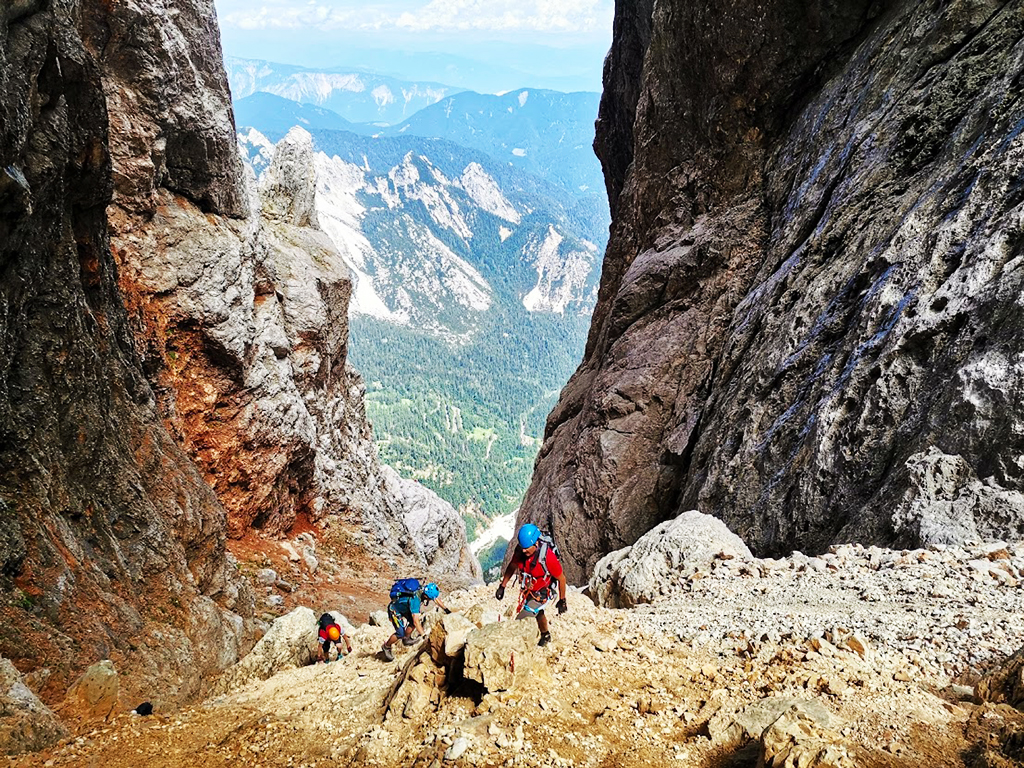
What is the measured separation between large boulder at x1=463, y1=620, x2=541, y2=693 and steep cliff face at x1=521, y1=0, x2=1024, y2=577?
7602mm

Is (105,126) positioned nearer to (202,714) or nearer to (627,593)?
(202,714)

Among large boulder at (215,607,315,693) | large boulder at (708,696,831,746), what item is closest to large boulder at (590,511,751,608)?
large boulder at (708,696,831,746)

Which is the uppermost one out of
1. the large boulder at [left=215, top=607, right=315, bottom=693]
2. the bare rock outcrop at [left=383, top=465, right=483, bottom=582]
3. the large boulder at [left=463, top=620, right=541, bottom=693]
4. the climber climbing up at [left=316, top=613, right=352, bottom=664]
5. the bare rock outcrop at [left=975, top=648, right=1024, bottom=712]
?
the bare rock outcrop at [left=975, top=648, right=1024, bottom=712]

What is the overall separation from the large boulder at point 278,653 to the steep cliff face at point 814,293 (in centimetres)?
1085

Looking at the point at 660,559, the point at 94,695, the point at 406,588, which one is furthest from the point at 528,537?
the point at 94,695

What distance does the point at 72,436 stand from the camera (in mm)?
11570

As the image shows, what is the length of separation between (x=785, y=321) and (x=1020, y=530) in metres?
9.14

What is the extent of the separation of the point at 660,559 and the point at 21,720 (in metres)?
11.0

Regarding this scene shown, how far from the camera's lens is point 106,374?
13.6 meters

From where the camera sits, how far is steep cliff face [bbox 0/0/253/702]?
9.35 meters

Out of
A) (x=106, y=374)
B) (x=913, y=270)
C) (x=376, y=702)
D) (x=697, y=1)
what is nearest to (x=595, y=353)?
(x=697, y=1)

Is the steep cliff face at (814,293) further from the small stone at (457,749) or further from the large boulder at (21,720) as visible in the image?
the large boulder at (21,720)

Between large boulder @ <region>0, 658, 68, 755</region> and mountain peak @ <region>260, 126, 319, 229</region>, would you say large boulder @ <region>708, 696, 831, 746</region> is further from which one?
mountain peak @ <region>260, 126, 319, 229</region>

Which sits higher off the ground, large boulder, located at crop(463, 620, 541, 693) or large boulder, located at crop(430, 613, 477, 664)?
large boulder, located at crop(463, 620, 541, 693)
